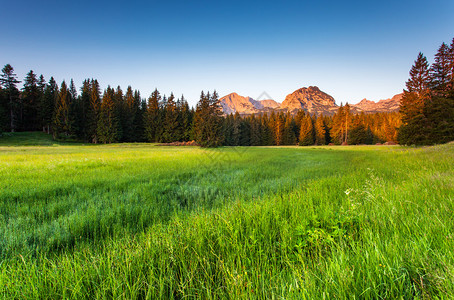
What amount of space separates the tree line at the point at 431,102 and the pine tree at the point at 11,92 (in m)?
93.9

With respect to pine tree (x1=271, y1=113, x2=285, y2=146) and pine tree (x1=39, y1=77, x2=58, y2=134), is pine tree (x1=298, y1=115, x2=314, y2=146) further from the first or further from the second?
pine tree (x1=39, y1=77, x2=58, y2=134)

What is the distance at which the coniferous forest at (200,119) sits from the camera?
28.0 meters

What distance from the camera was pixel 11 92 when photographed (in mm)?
50094

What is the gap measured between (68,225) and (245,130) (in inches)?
2730

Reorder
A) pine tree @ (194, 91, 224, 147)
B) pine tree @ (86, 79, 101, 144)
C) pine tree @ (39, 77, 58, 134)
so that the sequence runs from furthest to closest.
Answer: pine tree @ (86, 79, 101, 144) < pine tree @ (39, 77, 58, 134) < pine tree @ (194, 91, 224, 147)

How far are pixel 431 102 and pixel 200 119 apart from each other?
43.3 metres

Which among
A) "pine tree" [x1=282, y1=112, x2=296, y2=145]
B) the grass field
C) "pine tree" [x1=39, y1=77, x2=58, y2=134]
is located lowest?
the grass field

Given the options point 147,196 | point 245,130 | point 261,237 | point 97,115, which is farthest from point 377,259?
point 245,130

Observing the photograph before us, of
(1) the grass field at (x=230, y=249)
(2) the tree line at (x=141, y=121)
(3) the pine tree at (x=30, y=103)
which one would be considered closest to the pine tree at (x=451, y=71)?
(2) the tree line at (x=141, y=121)

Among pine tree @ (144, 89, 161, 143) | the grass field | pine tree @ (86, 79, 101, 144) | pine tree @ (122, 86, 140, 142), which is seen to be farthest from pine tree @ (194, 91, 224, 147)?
the grass field

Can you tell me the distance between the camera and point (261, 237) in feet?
7.93

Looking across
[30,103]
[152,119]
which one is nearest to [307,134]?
[152,119]

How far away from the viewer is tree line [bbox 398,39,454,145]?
2628 cm

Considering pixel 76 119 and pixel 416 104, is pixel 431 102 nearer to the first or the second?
pixel 416 104
